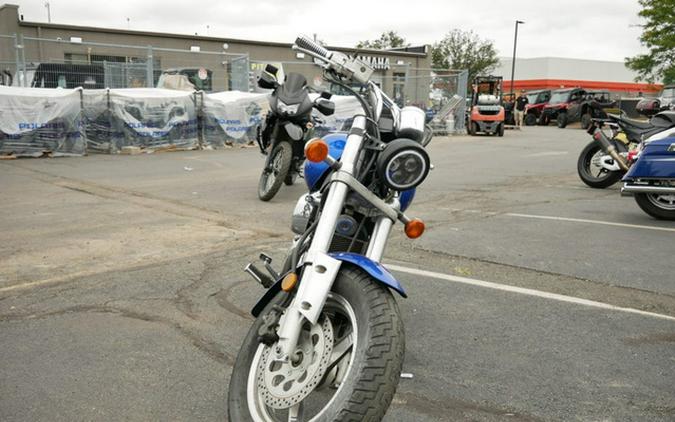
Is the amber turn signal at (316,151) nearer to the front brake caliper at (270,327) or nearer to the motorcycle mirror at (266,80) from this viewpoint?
the front brake caliper at (270,327)

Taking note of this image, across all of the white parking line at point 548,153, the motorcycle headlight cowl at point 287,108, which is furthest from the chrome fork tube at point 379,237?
the white parking line at point 548,153

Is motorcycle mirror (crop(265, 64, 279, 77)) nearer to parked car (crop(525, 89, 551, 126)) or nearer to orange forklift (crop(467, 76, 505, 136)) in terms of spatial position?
orange forklift (crop(467, 76, 505, 136))

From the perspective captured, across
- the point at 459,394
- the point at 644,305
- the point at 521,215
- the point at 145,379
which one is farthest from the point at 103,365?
the point at 521,215

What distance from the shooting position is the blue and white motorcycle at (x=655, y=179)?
660cm

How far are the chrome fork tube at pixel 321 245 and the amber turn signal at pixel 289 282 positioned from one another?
0.27ft

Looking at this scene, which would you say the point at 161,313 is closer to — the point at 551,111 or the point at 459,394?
the point at 459,394

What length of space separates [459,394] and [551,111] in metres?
33.8

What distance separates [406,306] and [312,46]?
1893mm

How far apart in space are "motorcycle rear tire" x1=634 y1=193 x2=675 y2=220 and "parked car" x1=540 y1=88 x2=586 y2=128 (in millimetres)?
26383

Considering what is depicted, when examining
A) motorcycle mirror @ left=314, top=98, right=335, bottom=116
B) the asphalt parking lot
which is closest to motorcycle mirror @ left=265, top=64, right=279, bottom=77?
the asphalt parking lot

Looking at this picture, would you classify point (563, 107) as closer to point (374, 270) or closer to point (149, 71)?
point (149, 71)

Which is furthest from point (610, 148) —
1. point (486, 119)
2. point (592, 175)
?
point (486, 119)

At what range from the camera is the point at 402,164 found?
262cm

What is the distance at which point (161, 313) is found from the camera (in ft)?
12.6
